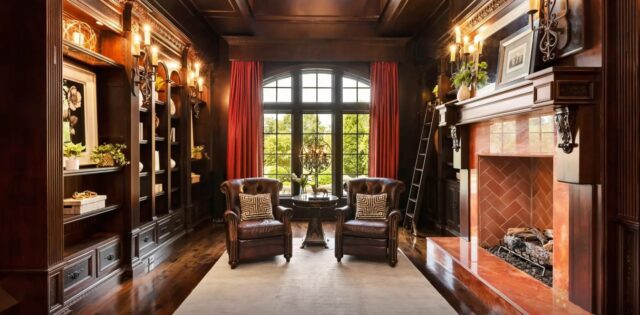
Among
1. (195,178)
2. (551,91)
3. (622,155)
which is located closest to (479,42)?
(551,91)

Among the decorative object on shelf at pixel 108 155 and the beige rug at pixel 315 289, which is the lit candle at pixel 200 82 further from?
the beige rug at pixel 315 289

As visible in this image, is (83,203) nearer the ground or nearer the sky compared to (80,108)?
nearer the ground

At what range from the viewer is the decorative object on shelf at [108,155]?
355cm

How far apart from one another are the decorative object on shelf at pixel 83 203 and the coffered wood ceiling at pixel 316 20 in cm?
345

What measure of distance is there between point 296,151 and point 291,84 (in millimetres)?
1286

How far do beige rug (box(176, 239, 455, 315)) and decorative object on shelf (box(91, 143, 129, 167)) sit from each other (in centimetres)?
145

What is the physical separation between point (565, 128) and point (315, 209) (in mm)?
3103

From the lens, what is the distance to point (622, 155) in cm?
236

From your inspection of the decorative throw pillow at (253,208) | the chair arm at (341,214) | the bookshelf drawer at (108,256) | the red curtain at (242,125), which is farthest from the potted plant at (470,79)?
the bookshelf drawer at (108,256)

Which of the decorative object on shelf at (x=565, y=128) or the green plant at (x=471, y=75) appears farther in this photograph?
the green plant at (x=471, y=75)
